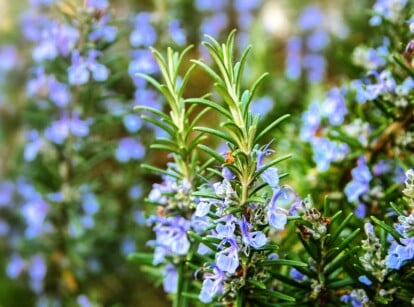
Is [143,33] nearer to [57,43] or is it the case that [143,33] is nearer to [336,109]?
[57,43]

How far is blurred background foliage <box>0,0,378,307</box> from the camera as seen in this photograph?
1558mm

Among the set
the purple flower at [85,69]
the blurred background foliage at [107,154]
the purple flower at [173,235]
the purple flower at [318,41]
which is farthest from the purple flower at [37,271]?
the purple flower at [318,41]

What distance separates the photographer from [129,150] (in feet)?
5.65

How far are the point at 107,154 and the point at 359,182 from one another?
81cm

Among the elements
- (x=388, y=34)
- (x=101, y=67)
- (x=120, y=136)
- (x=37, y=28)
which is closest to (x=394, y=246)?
(x=388, y=34)

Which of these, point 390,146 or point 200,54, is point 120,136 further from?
point 390,146

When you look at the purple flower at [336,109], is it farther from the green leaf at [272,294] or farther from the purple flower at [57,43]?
the purple flower at [57,43]

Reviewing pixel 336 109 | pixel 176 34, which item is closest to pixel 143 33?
pixel 176 34

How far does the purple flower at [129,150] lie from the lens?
1.71 metres

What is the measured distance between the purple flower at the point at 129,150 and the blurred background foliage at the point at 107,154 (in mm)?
14

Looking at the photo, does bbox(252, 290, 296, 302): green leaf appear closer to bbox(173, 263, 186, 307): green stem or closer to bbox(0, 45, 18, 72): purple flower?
bbox(173, 263, 186, 307): green stem

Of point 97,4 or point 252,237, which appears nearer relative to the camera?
point 252,237

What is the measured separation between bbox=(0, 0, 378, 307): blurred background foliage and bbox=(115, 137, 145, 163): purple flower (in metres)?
0.01

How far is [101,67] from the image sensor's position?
138 centimetres
